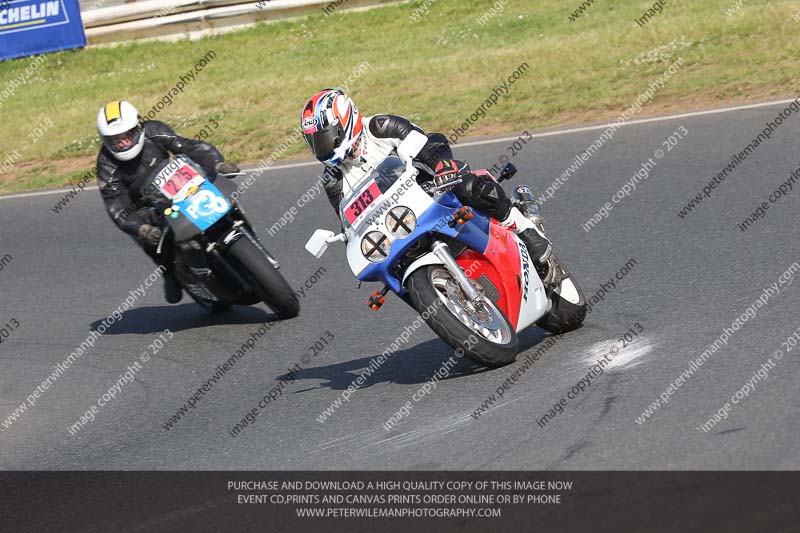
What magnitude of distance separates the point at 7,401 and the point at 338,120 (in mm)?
3582

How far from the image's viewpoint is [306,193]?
12.7m

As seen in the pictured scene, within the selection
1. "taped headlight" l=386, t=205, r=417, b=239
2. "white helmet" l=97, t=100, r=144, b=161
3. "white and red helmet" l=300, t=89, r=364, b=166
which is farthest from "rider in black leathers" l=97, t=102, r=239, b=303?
"taped headlight" l=386, t=205, r=417, b=239

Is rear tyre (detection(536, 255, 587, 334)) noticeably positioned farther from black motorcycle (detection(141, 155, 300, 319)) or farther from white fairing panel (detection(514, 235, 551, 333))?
black motorcycle (detection(141, 155, 300, 319))

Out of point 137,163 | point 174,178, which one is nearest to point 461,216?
point 174,178

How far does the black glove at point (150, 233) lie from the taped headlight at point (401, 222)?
125 inches

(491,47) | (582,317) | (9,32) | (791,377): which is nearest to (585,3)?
(491,47)

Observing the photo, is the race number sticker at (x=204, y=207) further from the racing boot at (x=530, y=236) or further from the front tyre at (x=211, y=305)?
the racing boot at (x=530, y=236)

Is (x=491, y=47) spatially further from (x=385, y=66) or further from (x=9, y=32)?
(x=9, y=32)

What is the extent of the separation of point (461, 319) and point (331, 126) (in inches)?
55.6

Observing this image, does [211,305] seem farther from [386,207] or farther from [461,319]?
[461,319]

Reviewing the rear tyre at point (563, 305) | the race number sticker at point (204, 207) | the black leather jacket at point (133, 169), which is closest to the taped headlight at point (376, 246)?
the rear tyre at point (563, 305)

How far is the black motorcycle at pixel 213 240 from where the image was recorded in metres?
8.76

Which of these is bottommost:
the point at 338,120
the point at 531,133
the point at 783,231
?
the point at 531,133

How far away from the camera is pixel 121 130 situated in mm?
9180
